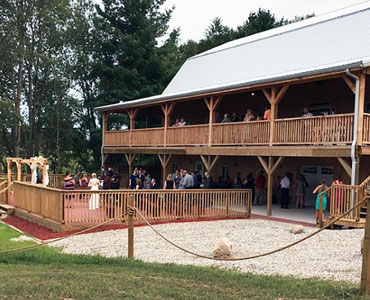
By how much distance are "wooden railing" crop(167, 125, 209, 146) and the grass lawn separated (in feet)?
41.3

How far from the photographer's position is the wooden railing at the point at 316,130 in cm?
1434

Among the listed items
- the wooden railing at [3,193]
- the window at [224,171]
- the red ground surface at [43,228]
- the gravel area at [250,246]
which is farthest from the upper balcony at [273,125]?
the wooden railing at [3,193]

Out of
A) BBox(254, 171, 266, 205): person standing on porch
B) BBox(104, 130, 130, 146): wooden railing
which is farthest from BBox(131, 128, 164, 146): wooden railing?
BBox(254, 171, 266, 205): person standing on porch

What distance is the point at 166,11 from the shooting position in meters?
41.6

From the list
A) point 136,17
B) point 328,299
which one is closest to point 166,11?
point 136,17

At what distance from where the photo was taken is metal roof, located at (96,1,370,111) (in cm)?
1912

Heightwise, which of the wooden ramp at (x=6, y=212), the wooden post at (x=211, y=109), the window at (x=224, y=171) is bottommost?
the wooden ramp at (x=6, y=212)

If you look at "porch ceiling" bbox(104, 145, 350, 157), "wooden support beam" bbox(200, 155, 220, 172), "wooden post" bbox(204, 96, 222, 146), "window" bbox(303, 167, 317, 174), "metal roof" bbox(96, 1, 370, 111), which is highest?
"metal roof" bbox(96, 1, 370, 111)

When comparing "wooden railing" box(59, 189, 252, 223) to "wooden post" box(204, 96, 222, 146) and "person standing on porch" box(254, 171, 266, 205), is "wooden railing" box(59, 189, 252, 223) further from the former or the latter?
"wooden post" box(204, 96, 222, 146)

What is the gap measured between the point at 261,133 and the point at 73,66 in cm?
2775

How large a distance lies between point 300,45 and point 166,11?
2134 cm

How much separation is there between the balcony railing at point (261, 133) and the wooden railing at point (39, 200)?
7.61 meters

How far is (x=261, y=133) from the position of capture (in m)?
17.7

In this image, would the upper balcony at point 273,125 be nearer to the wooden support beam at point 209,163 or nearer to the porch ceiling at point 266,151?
the porch ceiling at point 266,151
